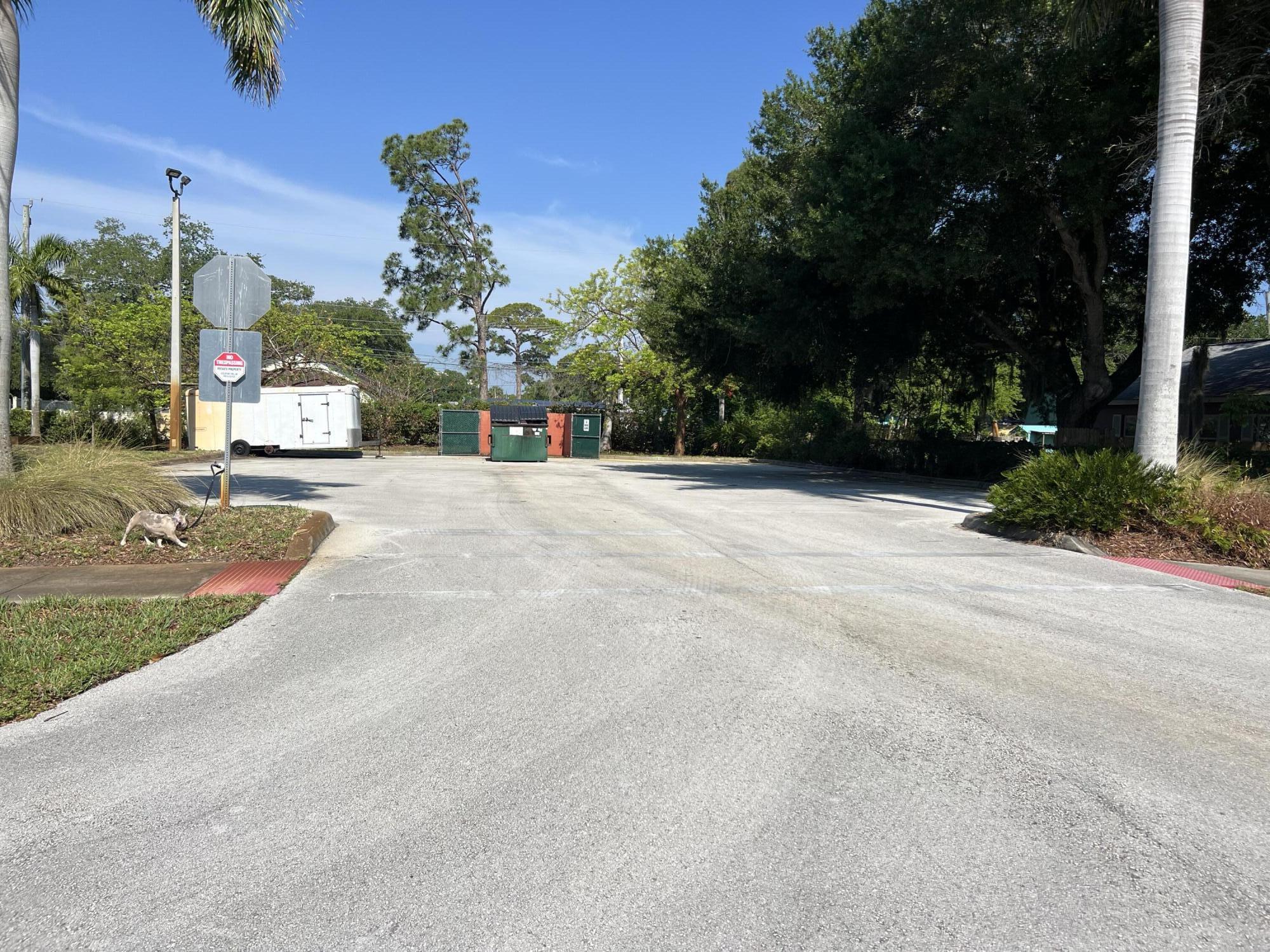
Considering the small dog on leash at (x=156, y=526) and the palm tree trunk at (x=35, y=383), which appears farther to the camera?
the palm tree trunk at (x=35, y=383)

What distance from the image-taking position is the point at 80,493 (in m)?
9.62

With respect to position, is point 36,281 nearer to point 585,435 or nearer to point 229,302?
point 585,435

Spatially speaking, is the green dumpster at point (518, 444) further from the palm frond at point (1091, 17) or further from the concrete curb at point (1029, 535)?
the palm frond at point (1091, 17)

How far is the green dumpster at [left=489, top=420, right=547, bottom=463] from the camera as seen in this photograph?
3400 centimetres

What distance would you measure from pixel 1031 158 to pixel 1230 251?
8.00 m

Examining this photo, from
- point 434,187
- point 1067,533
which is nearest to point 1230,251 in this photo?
point 1067,533

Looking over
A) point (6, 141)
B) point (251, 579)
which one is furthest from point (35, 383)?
point (251, 579)

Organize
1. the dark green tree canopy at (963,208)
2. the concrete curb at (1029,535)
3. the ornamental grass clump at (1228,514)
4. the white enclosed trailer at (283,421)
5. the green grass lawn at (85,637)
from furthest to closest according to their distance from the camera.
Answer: the white enclosed trailer at (283,421)
the dark green tree canopy at (963,208)
the concrete curb at (1029,535)
the ornamental grass clump at (1228,514)
the green grass lawn at (85,637)

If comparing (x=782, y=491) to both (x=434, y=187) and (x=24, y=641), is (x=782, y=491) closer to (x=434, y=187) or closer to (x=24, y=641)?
(x=24, y=641)

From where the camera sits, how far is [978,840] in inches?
131

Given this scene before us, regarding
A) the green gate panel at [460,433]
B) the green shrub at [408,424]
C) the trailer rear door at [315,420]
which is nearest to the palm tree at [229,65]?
the trailer rear door at [315,420]

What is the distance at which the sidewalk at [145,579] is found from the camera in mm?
7469

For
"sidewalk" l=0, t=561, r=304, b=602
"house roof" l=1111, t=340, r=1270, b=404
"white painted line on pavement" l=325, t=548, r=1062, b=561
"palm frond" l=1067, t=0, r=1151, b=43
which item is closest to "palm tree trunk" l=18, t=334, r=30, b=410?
"sidewalk" l=0, t=561, r=304, b=602

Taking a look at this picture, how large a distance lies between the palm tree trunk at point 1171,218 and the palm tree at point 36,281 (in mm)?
34415
